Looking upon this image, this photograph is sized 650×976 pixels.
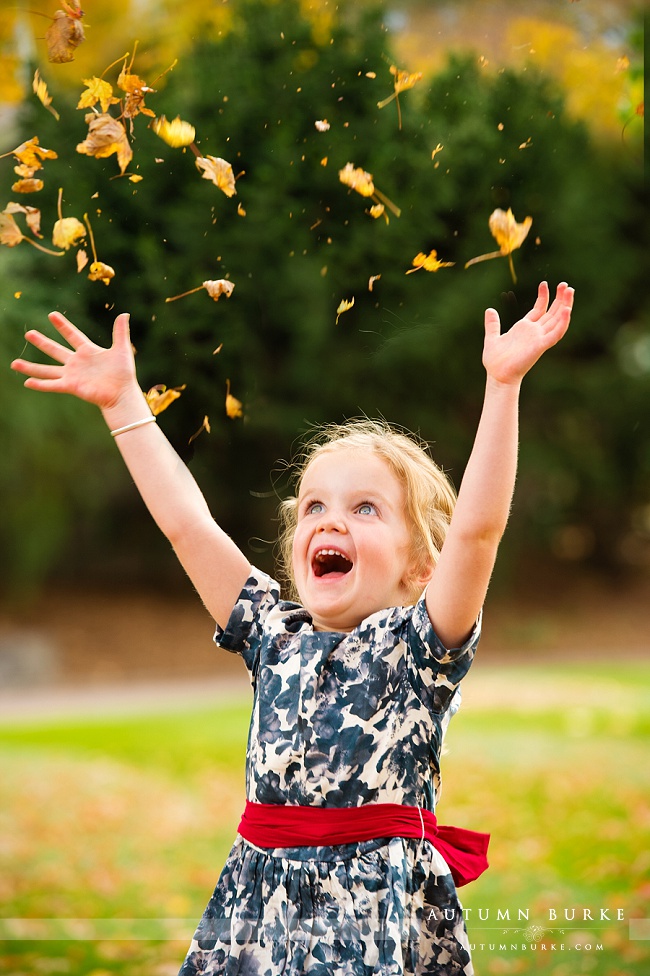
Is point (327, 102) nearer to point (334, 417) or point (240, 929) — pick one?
point (240, 929)

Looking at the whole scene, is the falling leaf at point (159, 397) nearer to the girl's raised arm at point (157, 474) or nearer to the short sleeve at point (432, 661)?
the girl's raised arm at point (157, 474)

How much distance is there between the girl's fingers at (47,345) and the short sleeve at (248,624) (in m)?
0.42

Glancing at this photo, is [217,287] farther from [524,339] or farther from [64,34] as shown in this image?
[524,339]

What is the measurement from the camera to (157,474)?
5.17ft

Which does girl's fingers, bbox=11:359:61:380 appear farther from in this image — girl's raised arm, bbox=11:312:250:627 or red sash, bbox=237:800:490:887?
red sash, bbox=237:800:490:887

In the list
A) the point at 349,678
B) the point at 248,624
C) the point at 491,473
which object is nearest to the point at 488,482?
the point at 491,473

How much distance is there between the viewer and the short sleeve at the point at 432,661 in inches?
55.1

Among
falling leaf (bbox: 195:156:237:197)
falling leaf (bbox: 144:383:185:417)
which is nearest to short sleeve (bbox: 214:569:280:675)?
falling leaf (bbox: 144:383:185:417)

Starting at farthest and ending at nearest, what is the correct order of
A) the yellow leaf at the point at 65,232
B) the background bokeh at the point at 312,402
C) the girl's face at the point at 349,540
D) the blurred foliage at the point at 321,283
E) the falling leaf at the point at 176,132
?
the background bokeh at the point at 312,402 < the blurred foliage at the point at 321,283 < the yellow leaf at the point at 65,232 < the falling leaf at the point at 176,132 < the girl's face at the point at 349,540

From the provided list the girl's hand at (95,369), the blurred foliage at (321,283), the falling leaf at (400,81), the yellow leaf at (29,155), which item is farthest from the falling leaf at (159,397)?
the falling leaf at (400,81)

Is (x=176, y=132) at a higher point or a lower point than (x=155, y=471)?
higher

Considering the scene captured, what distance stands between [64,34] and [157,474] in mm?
742

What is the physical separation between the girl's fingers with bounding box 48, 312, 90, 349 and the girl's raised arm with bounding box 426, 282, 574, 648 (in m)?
0.57

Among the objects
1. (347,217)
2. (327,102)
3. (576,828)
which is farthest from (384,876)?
(576,828)
